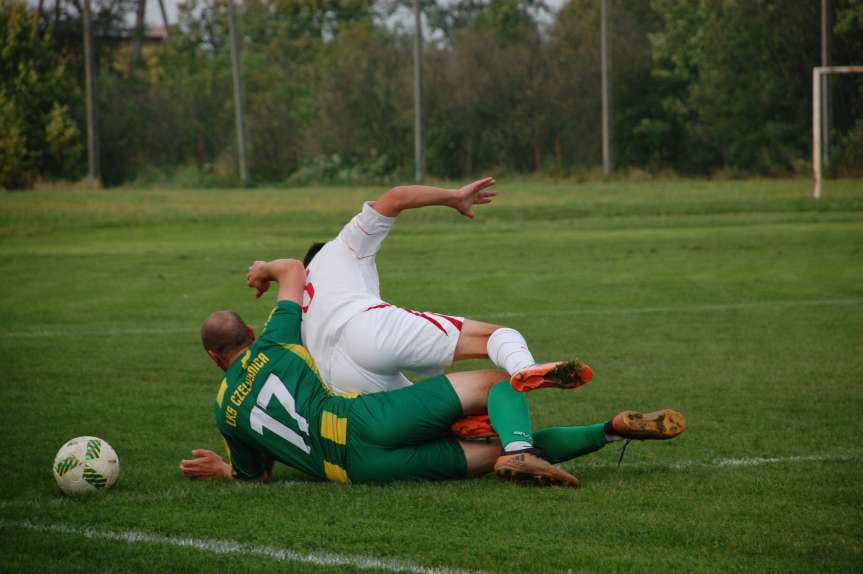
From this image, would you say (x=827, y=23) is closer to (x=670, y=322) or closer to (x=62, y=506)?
(x=670, y=322)

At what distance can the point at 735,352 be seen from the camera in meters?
12.3

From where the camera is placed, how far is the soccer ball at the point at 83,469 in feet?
21.9

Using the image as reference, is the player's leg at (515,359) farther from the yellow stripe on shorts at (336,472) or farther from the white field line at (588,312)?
the white field line at (588,312)

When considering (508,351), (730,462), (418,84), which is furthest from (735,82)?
(508,351)

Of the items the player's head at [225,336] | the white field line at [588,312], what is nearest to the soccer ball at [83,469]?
the player's head at [225,336]

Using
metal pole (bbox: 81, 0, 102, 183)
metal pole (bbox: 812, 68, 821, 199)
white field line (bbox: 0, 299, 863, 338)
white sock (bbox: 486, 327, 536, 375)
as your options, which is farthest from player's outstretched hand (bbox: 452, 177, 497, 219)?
metal pole (bbox: 81, 0, 102, 183)

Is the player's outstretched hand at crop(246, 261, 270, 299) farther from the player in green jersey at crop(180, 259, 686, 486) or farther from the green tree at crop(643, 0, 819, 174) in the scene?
the green tree at crop(643, 0, 819, 174)

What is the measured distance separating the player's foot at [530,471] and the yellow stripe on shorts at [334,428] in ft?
2.73

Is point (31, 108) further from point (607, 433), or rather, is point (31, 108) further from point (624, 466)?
point (607, 433)

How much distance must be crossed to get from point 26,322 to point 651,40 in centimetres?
4431

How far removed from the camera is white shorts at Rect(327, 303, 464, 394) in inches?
271

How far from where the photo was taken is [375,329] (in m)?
6.89

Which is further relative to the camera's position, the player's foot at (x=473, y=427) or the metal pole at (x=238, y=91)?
the metal pole at (x=238, y=91)

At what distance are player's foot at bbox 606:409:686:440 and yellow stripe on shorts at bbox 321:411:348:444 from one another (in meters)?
1.45
